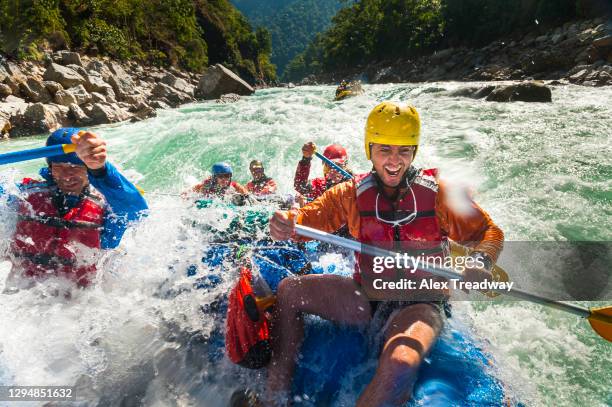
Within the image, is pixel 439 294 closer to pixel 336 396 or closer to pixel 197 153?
pixel 336 396

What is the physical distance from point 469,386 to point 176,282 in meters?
2.19

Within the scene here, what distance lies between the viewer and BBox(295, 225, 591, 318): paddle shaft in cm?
205

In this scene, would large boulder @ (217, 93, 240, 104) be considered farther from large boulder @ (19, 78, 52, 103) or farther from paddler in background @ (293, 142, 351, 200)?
paddler in background @ (293, 142, 351, 200)

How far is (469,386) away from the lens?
1945 millimetres

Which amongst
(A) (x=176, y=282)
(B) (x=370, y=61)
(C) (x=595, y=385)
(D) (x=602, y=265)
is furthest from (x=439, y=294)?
(B) (x=370, y=61)

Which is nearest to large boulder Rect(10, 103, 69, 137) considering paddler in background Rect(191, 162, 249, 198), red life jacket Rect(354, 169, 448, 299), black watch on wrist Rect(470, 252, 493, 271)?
paddler in background Rect(191, 162, 249, 198)

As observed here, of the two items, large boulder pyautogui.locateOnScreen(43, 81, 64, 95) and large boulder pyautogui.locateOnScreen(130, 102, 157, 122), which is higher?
large boulder pyautogui.locateOnScreen(43, 81, 64, 95)

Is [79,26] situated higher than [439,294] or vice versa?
[79,26]

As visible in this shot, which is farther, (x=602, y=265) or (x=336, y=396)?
(x=602, y=265)

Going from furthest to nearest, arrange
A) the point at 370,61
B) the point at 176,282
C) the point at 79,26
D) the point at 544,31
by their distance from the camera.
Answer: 1. the point at 370,61
2. the point at 544,31
3. the point at 79,26
4. the point at 176,282

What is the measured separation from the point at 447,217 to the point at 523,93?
12631mm

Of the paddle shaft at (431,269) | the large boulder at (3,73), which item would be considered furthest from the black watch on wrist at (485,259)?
the large boulder at (3,73)

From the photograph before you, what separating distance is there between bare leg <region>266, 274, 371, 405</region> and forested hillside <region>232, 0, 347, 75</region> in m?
162

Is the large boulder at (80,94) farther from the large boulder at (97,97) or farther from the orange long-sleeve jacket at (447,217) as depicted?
the orange long-sleeve jacket at (447,217)
